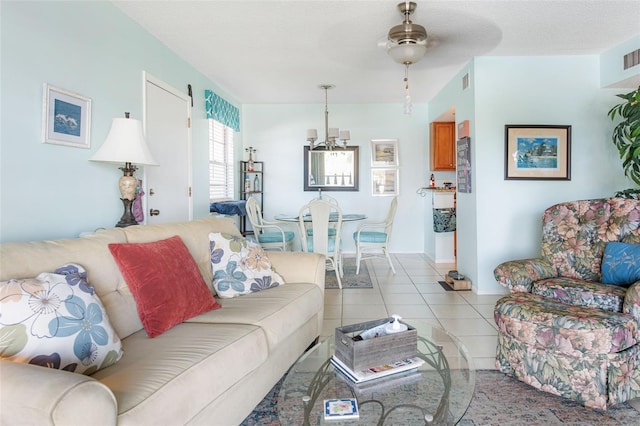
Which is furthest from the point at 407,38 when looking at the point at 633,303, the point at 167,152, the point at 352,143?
the point at 352,143

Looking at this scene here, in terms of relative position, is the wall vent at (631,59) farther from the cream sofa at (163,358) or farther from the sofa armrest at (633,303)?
the cream sofa at (163,358)

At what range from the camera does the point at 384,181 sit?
6.09 m

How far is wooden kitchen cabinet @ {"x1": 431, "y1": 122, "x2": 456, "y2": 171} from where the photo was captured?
5645 mm

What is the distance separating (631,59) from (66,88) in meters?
4.66

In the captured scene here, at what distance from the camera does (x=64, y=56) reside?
2.29 m

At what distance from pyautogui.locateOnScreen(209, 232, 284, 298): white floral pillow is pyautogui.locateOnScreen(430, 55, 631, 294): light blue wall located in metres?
2.51

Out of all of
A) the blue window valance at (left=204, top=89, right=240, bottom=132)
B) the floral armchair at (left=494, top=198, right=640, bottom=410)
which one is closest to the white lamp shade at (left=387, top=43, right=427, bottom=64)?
the floral armchair at (left=494, top=198, right=640, bottom=410)

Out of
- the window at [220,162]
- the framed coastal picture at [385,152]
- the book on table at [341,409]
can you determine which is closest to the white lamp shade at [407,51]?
the book on table at [341,409]

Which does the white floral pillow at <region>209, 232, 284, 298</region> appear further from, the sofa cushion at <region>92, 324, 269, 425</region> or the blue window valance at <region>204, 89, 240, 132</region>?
the blue window valance at <region>204, 89, 240, 132</region>

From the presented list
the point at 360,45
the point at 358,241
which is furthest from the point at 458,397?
the point at 358,241

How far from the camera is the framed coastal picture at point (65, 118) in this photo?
7.07 ft

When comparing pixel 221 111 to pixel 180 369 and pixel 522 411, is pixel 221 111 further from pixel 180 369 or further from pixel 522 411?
pixel 522 411

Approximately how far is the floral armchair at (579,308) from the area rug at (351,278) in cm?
198

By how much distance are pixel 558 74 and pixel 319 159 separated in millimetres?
3439
